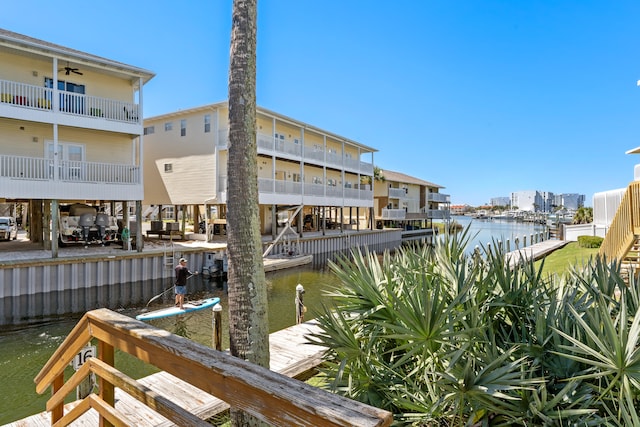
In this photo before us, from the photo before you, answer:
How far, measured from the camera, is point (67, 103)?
17578mm

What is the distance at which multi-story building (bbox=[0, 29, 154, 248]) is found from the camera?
52.9 ft

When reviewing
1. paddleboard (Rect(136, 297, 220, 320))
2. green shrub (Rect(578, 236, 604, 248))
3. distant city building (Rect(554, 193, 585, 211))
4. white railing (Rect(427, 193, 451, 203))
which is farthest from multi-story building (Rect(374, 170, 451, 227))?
distant city building (Rect(554, 193, 585, 211))

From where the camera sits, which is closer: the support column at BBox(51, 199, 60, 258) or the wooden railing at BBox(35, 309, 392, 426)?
the wooden railing at BBox(35, 309, 392, 426)

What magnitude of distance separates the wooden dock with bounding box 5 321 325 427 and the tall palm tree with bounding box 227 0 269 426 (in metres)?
1.15

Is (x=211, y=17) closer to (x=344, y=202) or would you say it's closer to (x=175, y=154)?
(x=175, y=154)

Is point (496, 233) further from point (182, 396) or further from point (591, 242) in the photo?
point (182, 396)

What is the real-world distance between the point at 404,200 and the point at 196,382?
55944mm

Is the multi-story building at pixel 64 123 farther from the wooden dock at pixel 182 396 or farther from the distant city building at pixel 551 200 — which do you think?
the distant city building at pixel 551 200

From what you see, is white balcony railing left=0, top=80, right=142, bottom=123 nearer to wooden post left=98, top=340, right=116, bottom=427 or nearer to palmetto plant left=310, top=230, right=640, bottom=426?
wooden post left=98, top=340, right=116, bottom=427

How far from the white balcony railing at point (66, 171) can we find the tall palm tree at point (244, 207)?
56.6 ft

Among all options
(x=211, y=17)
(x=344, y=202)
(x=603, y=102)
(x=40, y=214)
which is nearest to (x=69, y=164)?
(x=40, y=214)

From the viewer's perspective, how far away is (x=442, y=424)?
11.8 feet

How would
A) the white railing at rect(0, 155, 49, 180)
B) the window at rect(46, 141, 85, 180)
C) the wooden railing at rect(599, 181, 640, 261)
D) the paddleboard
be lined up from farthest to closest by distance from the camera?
1. the window at rect(46, 141, 85, 180)
2. the white railing at rect(0, 155, 49, 180)
3. the paddleboard
4. the wooden railing at rect(599, 181, 640, 261)

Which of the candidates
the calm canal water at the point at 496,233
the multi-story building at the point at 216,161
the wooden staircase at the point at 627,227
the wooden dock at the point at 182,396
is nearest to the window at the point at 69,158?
the multi-story building at the point at 216,161
